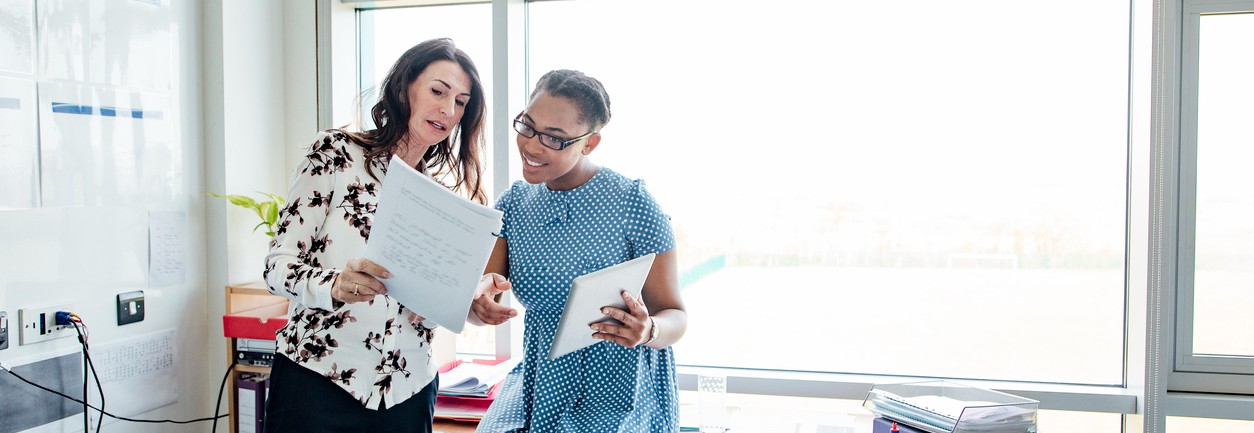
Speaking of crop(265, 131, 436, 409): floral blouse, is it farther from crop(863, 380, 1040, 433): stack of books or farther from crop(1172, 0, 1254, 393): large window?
crop(1172, 0, 1254, 393): large window

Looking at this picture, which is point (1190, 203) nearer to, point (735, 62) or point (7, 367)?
point (735, 62)

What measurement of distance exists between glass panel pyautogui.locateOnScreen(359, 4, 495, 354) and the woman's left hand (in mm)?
1429

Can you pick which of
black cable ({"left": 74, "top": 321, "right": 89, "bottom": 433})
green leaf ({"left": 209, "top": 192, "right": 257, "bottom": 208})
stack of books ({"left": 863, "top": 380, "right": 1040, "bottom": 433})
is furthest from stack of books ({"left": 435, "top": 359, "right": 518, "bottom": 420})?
stack of books ({"left": 863, "top": 380, "right": 1040, "bottom": 433})

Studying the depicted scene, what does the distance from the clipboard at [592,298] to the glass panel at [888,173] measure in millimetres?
1254

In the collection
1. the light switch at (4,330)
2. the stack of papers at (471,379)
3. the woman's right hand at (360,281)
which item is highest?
the woman's right hand at (360,281)

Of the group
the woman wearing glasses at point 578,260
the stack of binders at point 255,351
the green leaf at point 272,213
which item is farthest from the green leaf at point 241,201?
the woman wearing glasses at point 578,260

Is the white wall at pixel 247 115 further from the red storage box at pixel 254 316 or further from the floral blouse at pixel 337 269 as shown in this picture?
the floral blouse at pixel 337 269

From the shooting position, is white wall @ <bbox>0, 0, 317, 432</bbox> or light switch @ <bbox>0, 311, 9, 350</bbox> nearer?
light switch @ <bbox>0, 311, 9, 350</bbox>

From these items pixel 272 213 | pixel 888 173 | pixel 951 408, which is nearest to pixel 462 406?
pixel 272 213

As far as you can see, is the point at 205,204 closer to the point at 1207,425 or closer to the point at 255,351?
the point at 255,351

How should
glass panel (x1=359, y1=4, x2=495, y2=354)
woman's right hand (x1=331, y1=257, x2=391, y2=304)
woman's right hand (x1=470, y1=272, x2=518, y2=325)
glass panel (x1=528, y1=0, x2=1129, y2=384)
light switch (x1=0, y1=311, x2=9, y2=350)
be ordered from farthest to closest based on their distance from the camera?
glass panel (x1=359, y1=4, x2=495, y2=354)
glass panel (x1=528, y1=0, x2=1129, y2=384)
light switch (x1=0, y1=311, x2=9, y2=350)
woman's right hand (x1=470, y1=272, x2=518, y2=325)
woman's right hand (x1=331, y1=257, x2=391, y2=304)

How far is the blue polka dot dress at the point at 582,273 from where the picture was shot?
1592mm

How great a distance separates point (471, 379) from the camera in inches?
91.7

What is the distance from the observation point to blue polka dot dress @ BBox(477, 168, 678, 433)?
1.59 m
